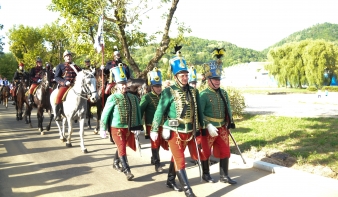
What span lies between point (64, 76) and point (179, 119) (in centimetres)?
624

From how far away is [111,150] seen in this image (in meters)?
9.65

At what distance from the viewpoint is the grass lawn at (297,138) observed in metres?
7.72

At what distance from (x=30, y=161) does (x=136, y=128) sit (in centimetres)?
339

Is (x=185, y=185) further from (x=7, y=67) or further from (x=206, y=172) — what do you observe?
(x=7, y=67)

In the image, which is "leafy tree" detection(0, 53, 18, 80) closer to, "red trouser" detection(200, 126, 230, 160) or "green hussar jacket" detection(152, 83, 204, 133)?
"red trouser" detection(200, 126, 230, 160)

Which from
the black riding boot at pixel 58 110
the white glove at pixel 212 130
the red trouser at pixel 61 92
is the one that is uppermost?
the red trouser at pixel 61 92

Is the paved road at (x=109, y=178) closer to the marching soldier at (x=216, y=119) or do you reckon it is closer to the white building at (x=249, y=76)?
the marching soldier at (x=216, y=119)

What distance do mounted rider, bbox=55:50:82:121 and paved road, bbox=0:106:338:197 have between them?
1.72 meters

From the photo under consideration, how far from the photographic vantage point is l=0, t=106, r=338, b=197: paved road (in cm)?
596

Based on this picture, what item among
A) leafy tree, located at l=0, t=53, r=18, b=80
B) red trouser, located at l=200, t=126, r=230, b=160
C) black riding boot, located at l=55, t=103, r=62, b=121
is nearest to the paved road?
red trouser, located at l=200, t=126, r=230, b=160

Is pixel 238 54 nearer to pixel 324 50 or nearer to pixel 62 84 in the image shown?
pixel 324 50

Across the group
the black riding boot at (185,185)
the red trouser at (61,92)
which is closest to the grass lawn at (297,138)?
the black riding boot at (185,185)

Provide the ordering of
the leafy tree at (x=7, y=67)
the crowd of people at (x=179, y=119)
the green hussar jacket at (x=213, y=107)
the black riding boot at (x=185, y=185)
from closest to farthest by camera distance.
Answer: the black riding boot at (x=185, y=185), the crowd of people at (x=179, y=119), the green hussar jacket at (x=213, y=107), the leafy tree at (x=7, y=67)

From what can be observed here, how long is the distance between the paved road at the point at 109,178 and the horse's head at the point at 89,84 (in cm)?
161
